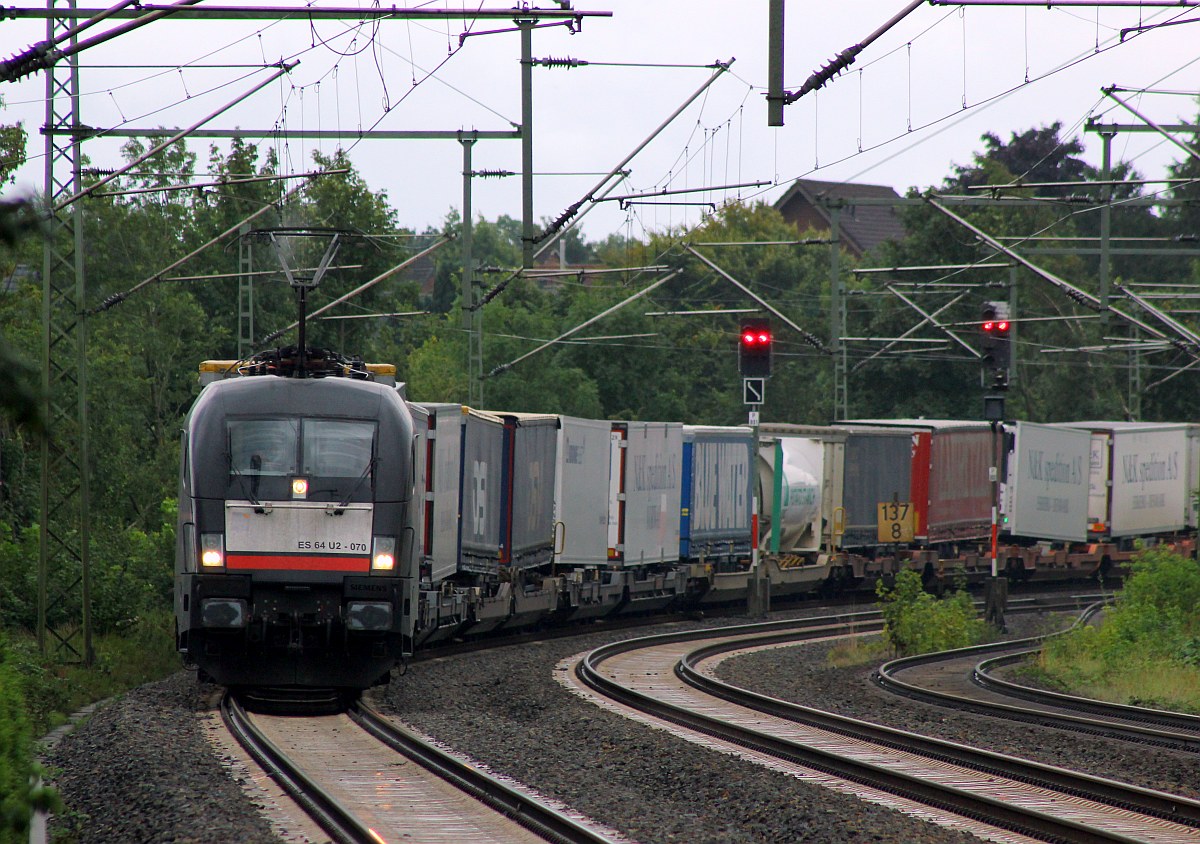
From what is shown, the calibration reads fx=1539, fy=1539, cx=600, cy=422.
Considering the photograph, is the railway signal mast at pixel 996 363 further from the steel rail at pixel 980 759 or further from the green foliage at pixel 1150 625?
the steel rail at pixel 980 759

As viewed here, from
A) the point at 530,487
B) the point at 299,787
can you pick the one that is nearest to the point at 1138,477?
the point at 530,487

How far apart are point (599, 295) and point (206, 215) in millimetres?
20296

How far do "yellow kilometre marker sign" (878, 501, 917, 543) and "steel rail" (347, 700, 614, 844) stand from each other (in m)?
20.8

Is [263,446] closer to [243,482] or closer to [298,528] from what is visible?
[243,482]

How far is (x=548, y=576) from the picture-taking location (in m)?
25.0

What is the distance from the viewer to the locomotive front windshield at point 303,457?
1412 centimetres

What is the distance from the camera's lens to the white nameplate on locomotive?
14.0m

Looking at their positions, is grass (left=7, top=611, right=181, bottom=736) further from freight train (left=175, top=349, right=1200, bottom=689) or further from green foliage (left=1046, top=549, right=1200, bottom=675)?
green foliage (left=1046, top=549, right=1200, bottom=675)

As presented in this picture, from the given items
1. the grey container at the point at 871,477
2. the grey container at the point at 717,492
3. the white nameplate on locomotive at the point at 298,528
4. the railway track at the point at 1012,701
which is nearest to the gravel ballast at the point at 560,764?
the railway track at the point at 1012,701

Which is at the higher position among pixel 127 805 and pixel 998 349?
pixel 998 349

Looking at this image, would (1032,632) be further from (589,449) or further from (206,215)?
(206,215)

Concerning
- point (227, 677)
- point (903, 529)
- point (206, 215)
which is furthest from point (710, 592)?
point (206, 215)

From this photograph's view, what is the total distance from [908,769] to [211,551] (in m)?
6.37

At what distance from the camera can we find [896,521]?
3344cm
